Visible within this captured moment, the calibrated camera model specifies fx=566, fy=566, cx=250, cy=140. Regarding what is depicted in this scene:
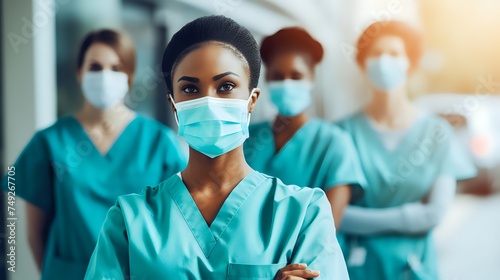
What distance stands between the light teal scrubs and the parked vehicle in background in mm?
29

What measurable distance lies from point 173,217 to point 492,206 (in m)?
0.92

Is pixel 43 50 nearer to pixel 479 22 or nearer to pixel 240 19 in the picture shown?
pixel 240 19

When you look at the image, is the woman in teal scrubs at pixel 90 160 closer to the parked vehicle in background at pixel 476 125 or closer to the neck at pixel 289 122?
the neck at pixel 289 122

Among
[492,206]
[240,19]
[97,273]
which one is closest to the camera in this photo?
[97,273]

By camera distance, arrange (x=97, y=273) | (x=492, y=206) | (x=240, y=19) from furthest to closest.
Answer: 1. (x=492, y=206)
2. (x=240, y=19)
3. (x=97, y=273)

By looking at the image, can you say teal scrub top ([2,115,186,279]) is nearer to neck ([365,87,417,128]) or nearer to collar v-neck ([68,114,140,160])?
collar v-neck ([68,114,140,160])

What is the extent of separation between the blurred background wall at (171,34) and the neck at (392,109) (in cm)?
3

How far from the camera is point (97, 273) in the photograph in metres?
1.20

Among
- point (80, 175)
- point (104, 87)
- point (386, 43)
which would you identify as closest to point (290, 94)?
point (386, 43)

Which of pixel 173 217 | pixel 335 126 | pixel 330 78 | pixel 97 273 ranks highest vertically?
pixel 330 78

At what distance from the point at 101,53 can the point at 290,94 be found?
21.5 inches

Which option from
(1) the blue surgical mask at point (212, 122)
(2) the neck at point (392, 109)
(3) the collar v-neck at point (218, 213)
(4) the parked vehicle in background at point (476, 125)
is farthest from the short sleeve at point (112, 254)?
(4) the parked vehicle in background at point (476, 125)

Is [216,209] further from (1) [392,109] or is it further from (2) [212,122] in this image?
(1) [392,109]

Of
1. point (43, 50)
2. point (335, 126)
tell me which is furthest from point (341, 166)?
point (43, 50)
